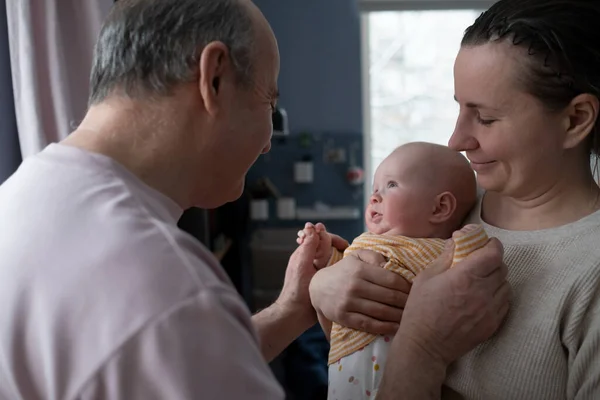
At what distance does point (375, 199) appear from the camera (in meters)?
1.40

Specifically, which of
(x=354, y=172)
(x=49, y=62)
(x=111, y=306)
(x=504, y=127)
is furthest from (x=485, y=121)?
(x=354, y=172)

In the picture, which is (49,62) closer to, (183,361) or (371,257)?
A: (371,257)

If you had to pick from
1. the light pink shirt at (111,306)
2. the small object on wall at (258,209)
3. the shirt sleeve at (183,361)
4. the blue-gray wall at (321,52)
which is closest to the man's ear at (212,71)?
the light pink shirt at (111,306)

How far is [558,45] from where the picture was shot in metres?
0.98

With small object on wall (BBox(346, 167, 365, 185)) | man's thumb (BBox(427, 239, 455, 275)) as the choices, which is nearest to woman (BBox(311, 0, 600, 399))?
man's thumb (BBox(427, 239, 455, 275))

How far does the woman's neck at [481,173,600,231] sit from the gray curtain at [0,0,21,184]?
1.25 m

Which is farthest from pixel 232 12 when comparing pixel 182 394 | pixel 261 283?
pixel 261 283

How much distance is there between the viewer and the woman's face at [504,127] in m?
1.03

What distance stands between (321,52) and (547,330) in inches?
148

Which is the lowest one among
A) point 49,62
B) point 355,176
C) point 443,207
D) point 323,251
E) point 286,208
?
point 286,208

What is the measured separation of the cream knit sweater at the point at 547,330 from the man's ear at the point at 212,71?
0.61 m

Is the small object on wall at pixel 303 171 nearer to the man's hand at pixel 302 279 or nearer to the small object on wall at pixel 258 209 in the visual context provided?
the small object on wall at pixel 258 209

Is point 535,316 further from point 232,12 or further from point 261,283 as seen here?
point 261,283

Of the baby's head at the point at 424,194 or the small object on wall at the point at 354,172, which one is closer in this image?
the baby's head at the point at 424,194
